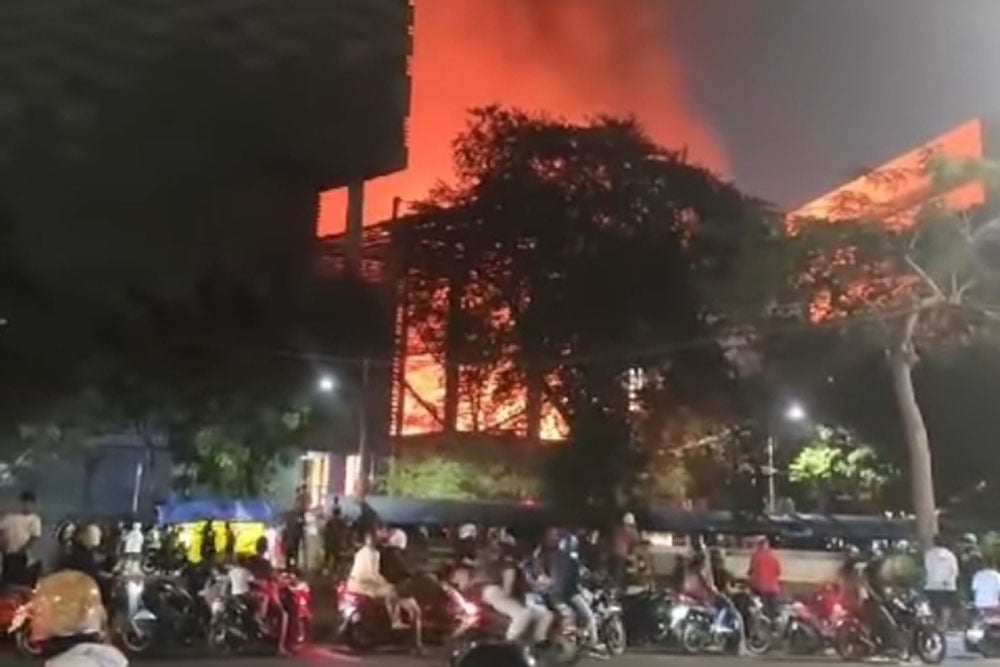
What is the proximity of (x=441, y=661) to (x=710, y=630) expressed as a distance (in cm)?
98

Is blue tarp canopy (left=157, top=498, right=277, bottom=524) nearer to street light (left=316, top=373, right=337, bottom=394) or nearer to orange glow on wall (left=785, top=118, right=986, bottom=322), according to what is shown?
street light (left=316, top=373, right=337, bottom=394)

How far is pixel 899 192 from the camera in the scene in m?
3.61

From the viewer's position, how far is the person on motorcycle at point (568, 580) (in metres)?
3.26

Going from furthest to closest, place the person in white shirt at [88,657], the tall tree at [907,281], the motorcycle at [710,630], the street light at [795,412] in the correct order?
1. the motorcycle at [710,630]
2. the tall tree at [907,281]
3. the street light at [795,412]
4. the person in white shirt at [88,657]

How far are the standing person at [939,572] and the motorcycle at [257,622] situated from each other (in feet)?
5.38

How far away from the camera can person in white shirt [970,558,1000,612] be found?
3.67 metres

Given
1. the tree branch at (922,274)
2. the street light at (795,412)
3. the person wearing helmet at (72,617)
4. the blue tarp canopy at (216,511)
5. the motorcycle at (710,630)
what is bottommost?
the motorcycle at (710,630)

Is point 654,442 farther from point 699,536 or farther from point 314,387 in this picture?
point 314,387

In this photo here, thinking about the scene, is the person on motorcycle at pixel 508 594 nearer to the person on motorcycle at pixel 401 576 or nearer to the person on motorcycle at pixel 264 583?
the person on motorcycle at pixel 401 576

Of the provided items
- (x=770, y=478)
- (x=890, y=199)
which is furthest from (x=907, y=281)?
(x=770, y=478)

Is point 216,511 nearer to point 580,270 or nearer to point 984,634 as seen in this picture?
point 580,270

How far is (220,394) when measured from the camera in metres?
3.01

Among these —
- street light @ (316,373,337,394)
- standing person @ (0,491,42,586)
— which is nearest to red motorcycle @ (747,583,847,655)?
street light @ (316,373,337,394)

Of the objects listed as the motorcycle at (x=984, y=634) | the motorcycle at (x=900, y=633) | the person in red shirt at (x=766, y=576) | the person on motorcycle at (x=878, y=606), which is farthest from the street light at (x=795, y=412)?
the motorcycle at (x=984, y=634)
